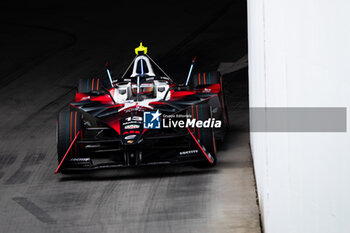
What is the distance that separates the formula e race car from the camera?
8383mm

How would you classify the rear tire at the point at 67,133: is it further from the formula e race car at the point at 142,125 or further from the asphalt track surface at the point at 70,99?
the asphalt track surface at the point at 70,99

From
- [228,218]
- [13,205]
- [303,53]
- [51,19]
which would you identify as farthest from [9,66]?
[303,53]

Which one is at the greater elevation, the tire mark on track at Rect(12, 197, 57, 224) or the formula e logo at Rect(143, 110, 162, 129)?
the formula e logo at Rect(143, 110, 162, 129)

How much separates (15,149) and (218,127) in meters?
3.45

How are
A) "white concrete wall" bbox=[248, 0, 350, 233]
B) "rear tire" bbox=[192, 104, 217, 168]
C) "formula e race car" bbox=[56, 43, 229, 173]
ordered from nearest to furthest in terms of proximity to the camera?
"white concrete wall" bbox=[248, 0, 350, 233], "formula e race car" bbox=[56, 43, 229, 173], "rear tire" bbox=[192, 104, 217, 168]

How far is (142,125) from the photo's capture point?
27.7 feet

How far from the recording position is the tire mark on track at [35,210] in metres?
7.12

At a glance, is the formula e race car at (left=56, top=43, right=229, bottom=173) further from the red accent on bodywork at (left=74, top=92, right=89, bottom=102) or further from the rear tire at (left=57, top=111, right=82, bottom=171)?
the red accent on bodywork at (left=74, top=92, right=89, bottom=102)

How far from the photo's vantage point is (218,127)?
383 inches

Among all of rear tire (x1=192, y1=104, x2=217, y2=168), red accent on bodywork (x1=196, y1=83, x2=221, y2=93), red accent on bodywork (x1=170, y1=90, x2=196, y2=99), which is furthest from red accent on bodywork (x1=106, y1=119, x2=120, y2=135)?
red accent on bodywork (x1=196, y1=83, x2=221, y2=93)

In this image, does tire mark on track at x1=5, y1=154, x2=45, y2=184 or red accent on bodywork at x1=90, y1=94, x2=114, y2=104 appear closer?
tire mark on track at x1=5, y1=154, x2=45, y2=184

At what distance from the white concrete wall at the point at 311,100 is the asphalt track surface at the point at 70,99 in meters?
2.58

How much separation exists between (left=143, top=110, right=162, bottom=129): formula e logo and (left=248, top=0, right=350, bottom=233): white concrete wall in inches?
149

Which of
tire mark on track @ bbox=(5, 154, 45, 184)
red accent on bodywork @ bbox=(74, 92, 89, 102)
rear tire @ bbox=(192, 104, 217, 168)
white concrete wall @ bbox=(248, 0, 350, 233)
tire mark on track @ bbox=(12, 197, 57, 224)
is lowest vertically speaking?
tire mark on track @ bbox=(12, 197, 57, 224)
